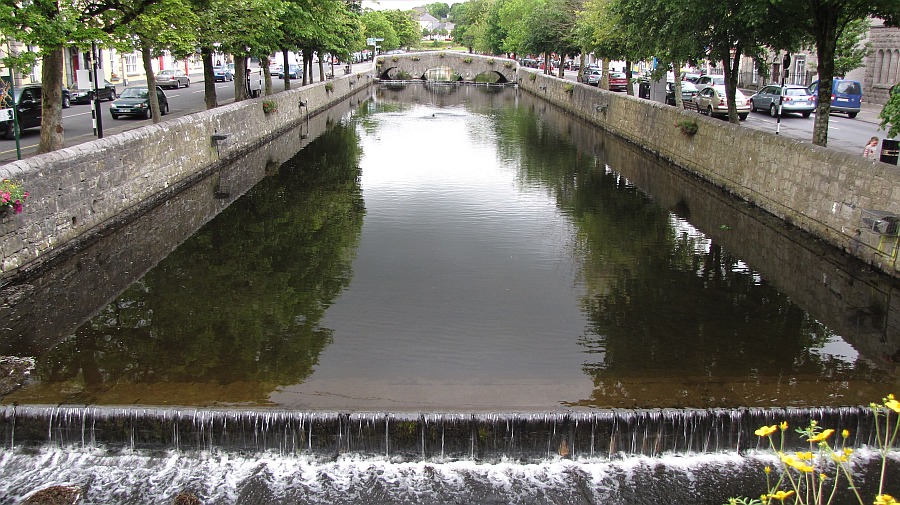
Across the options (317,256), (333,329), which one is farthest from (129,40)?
(333,329)

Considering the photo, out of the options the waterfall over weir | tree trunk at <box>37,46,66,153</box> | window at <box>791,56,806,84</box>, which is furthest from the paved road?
window at <box>791,56,806,84</box>

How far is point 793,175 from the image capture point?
57.3 feet

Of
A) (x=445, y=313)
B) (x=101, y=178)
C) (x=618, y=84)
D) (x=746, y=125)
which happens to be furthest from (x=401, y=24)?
(x=445, y=313)

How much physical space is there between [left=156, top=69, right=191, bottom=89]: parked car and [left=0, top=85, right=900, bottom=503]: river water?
3630cm

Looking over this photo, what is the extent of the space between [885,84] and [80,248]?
4433cm

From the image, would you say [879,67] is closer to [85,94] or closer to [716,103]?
[716,103]

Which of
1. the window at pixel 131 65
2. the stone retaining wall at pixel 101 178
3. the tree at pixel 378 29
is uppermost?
the tree at pixel 378 29

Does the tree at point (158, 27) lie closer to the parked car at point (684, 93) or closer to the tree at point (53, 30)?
the tree at point (53, 30)

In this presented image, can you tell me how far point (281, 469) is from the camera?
28.0 feet

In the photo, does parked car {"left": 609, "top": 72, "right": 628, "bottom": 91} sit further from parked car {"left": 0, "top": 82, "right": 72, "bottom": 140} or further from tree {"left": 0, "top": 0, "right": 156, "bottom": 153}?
tree {"left": 0, "top": 0, "right": 156, "bottom": 153}

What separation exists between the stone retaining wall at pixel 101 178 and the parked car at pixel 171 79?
99.8 feet

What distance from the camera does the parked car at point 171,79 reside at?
54281mm

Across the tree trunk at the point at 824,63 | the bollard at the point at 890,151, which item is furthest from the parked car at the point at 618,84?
the bollard at the point at 890,151

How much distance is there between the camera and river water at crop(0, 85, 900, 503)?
9.40 m
